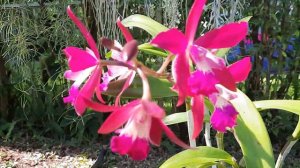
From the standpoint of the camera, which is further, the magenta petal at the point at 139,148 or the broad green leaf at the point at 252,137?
the broad green leaf at the point at 252,137

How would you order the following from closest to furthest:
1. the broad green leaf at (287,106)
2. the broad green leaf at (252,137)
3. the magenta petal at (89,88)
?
1. the magenta petal at (89,88)
2. the broad green leaf at (252,137)
3. the broad green leaf at (287,106)

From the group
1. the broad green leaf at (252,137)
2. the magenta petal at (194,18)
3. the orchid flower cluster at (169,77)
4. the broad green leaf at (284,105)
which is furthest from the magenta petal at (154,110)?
the broad green leaf at (284,105)

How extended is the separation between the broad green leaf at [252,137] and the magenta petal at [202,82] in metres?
0.45

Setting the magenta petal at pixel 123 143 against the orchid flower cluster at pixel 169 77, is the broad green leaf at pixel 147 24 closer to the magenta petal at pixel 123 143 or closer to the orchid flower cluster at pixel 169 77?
the orchid flower cluster at pixel 169 77

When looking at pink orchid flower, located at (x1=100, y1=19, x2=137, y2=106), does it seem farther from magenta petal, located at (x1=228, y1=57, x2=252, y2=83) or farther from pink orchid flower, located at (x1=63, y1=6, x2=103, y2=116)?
magenta petal, located at (x1=228, y1=57, x2=252, y2=83)

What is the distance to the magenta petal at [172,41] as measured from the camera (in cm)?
57

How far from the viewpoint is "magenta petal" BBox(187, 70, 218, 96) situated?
58cm

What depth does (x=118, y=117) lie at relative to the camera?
573 millimetres

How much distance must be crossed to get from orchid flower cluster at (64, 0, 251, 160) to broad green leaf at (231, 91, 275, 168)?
1.15 ft

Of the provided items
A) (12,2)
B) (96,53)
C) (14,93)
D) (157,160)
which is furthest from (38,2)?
(96,53)

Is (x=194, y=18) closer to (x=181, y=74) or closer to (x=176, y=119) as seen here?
(x=181, y=74)

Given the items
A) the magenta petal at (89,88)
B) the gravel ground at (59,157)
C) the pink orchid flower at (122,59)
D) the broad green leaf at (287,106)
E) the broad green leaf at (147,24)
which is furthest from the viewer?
the gravel ground at (59,157)

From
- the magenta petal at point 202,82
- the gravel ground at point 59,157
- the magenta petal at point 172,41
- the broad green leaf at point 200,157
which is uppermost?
the magenta petal at point 172,41

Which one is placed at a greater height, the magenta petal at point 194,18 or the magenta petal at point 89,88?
the magenta petal at point 194,18
